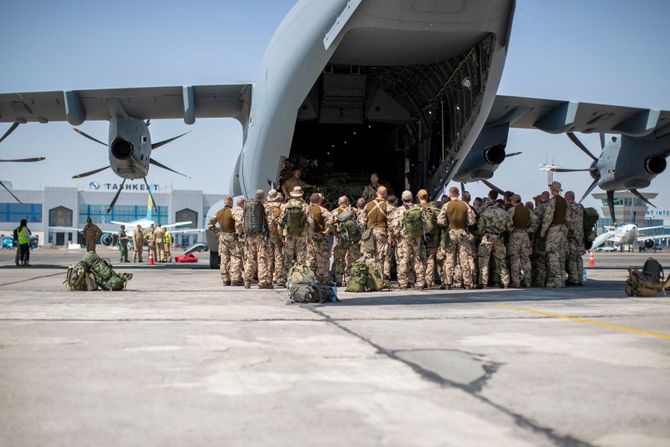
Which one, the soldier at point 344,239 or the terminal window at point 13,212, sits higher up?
the terminal window at point 13,212

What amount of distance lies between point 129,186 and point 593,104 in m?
77.2

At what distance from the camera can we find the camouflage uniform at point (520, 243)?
10.3m

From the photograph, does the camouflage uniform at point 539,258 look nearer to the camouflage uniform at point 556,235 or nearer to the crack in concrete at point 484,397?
the camouflage uniform at point 556,235

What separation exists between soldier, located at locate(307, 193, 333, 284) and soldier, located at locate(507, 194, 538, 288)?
9.54 ft

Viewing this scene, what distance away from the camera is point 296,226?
9.37 meters

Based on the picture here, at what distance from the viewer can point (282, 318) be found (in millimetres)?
5797

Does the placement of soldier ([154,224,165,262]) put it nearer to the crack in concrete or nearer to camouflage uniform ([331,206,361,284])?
camouflage uniform ([331,206,361,284])

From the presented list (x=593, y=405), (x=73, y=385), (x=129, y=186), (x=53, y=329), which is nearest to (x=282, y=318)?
(x=53, y=329)

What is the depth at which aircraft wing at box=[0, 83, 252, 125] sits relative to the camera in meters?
13.9

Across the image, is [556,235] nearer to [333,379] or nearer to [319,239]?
[319,239]

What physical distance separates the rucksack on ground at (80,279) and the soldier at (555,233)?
6.79 meters

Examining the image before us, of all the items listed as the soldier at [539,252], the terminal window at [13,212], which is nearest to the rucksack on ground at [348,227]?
the soldier at [539,252]

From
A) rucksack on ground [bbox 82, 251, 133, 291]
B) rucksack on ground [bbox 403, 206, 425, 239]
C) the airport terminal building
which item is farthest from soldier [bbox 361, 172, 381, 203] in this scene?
the airport terminal building

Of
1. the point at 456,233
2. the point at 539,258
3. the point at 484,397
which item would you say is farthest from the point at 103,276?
the point at 484,397
